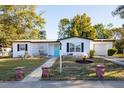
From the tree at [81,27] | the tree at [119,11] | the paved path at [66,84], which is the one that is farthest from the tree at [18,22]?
the paved path at [66,84]

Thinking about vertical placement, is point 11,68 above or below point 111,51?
below

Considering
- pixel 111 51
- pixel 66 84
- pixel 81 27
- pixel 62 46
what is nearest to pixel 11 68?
pixel 66 84

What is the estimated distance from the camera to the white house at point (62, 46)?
34.7 metres

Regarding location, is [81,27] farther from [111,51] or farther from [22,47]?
[22,47]

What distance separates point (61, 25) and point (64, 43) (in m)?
24.8

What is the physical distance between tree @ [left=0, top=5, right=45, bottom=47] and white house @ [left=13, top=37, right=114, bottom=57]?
2807 mm

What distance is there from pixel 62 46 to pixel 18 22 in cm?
1115

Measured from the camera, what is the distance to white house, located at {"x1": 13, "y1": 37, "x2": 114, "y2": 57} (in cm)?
3466

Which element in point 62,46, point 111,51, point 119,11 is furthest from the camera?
point 111,51

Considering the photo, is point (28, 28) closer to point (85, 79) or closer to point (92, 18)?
point (92, 18)

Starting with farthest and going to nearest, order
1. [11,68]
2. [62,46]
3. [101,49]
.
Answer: [101,49]
[62,46]
[11,68]

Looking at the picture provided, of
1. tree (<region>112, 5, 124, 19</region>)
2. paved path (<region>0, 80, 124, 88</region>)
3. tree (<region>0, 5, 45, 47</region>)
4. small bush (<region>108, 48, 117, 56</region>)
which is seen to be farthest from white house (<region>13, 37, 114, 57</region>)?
paved path (<region>0, 80, 124, 88</region>)

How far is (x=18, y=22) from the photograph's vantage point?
4203 cm

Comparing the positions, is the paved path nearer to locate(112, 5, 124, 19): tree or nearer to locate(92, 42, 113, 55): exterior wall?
locate(112, 5, 124, 19): tree
